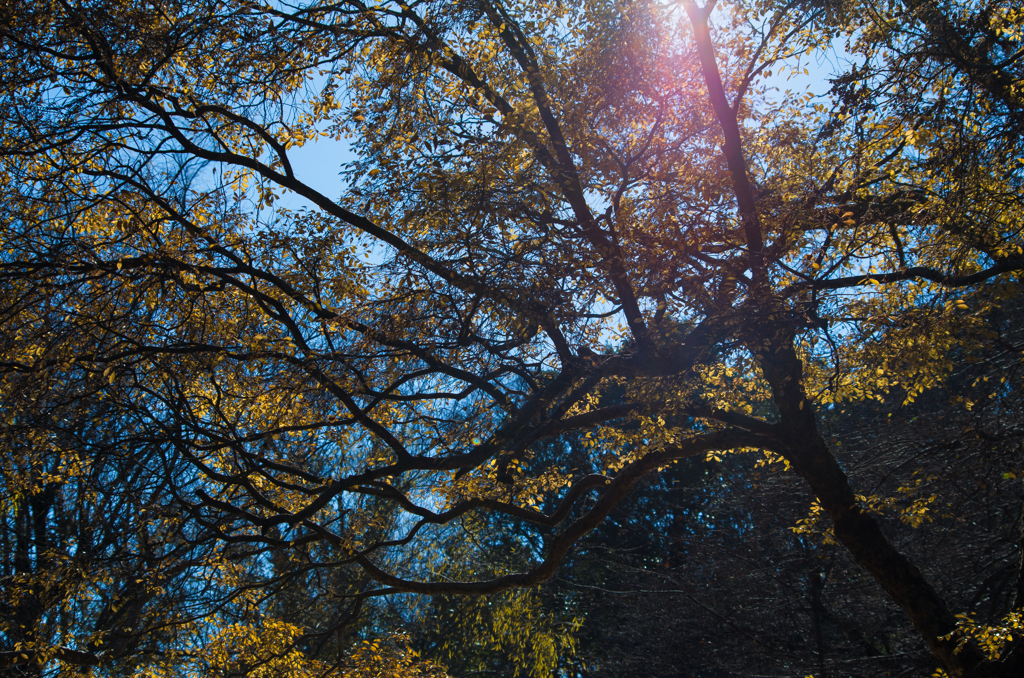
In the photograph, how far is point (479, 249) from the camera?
582cm

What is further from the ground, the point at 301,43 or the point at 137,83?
the point at 301,43

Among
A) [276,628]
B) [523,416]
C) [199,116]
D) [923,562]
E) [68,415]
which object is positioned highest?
[199,116]

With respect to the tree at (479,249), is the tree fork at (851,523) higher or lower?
lower

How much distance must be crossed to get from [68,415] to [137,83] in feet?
10.5

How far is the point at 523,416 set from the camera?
21.3 feet

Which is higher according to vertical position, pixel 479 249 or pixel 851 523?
pixel 479 249

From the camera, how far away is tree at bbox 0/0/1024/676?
5.59 m

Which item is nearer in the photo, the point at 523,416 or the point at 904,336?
the point at 904,336

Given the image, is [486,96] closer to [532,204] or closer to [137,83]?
[532,204]

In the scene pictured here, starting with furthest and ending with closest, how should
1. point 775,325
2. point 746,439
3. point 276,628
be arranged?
point 276,628 < point 746,439 < point 775,325

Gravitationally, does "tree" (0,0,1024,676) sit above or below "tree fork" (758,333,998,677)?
above

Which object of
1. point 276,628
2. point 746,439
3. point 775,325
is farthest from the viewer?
point 276,628

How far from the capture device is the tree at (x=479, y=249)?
559 centimetres

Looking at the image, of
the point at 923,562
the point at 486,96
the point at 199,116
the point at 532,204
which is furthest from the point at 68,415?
the point at 923,562
